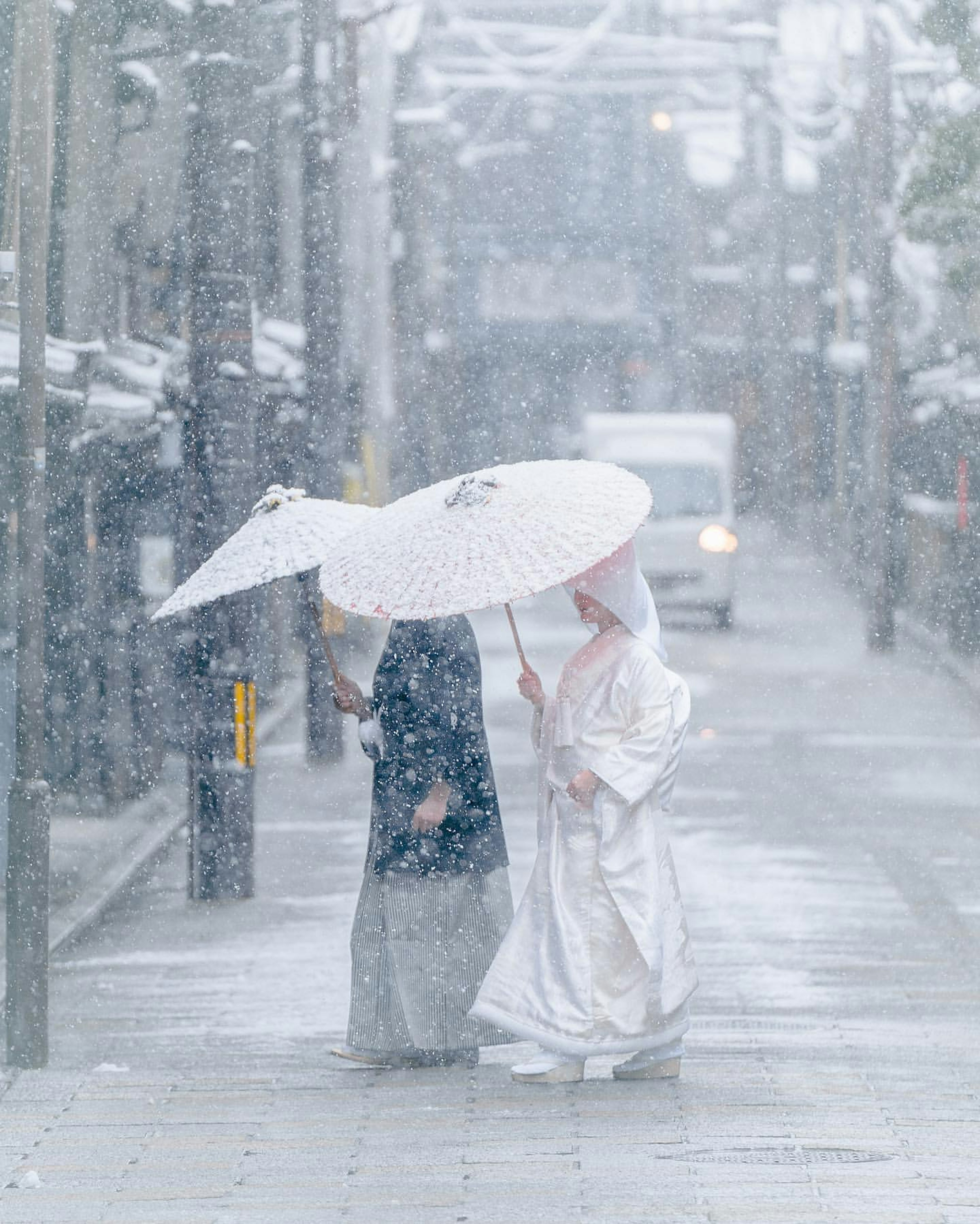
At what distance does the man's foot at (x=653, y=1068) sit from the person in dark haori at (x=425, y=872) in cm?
40

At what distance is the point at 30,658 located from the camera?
5340 mm

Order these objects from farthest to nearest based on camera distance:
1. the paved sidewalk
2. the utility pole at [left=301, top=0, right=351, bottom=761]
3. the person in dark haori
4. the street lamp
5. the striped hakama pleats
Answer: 1. the street lamp
2. the utility pole at [left=301, top=0, right=351, bottom=761]
3. the paved sidewalk
4. the striped hakama pleats
5. the person in dark haori

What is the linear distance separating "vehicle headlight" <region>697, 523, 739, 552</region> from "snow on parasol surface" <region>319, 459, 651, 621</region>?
17495mm

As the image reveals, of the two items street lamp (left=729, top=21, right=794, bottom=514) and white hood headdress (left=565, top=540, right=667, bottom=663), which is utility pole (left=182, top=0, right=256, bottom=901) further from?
street lamp (left=729, top=21, right=794, bottom=514)

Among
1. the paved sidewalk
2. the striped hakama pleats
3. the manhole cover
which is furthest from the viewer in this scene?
the paved sidewalk

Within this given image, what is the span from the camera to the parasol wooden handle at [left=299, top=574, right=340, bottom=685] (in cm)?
526

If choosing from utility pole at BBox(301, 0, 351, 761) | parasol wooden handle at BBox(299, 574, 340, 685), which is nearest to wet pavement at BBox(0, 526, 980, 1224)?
utility pole at BBox(301, 0, 351, 761)

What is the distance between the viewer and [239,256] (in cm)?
824

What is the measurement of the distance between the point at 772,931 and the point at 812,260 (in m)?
36.3

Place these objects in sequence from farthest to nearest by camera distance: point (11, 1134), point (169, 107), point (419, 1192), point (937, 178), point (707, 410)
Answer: point (707, 410)
point (937, 178)
point (169, 107)
point (11, 1134)
point (419, 1192)

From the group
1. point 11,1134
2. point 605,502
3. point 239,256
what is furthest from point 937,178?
point 11,1134

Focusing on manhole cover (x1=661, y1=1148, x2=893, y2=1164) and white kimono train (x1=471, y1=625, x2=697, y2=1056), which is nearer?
manhole cover (x1=661, y1=1148, x2=893, y2=1164)

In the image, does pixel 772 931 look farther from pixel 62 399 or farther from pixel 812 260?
pixel 812 260

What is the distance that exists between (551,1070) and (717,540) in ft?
58.1
